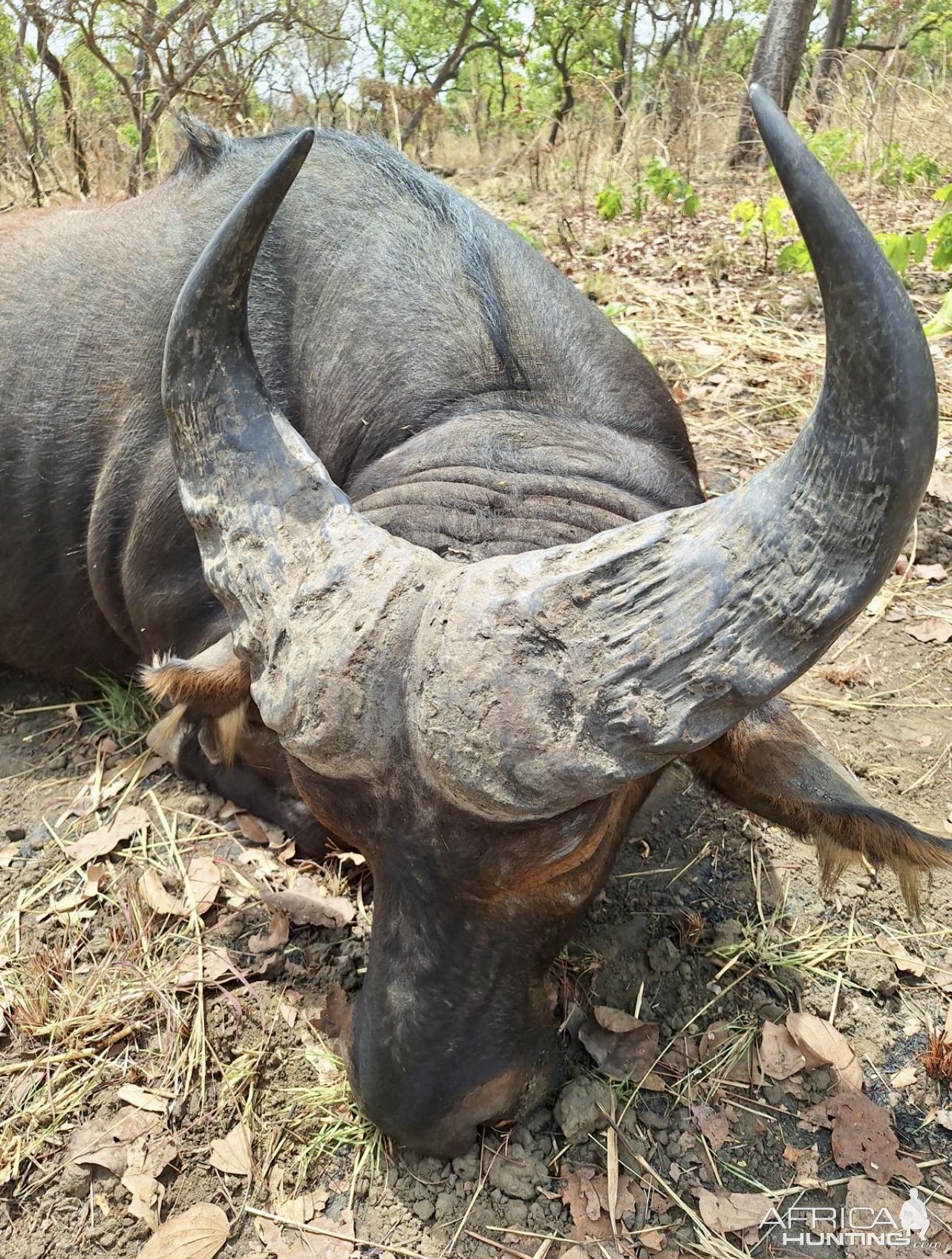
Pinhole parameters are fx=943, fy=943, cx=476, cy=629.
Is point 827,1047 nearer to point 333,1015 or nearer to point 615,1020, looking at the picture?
point 615,1020

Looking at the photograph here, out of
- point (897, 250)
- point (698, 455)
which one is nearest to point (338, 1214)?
point (698, 455)

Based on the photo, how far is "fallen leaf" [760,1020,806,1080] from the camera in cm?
285

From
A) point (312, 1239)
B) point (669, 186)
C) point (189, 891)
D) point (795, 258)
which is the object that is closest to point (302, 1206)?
point (312, 1239)

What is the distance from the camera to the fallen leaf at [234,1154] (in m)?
2.67

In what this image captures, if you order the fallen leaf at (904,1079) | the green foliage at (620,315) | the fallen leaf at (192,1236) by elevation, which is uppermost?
the green foliage at (620,315)

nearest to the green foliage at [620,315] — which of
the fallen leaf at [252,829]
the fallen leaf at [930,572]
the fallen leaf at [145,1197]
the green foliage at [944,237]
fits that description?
the green foliage at [944,237]

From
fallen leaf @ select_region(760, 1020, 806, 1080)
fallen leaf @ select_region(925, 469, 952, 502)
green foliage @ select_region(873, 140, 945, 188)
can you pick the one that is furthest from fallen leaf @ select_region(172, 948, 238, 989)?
green foliage @ select_region(873, 140, 945, 188)

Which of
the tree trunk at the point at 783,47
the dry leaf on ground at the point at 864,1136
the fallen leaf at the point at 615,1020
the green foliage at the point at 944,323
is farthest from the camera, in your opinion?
the tree trunk at the point at 783,47

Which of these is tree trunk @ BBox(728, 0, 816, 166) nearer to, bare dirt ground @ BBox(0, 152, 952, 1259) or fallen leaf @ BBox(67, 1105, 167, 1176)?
→ bare dirt ground @ BBox(0, 152, 952, 1259)

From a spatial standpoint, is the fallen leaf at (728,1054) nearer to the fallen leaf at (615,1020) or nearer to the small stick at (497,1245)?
the fallen leaf at (615,1020)

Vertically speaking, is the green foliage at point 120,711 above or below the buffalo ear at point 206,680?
below

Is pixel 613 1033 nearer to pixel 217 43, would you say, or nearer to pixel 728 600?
pixel 728 600

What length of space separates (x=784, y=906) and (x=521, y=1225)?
143 centimetres

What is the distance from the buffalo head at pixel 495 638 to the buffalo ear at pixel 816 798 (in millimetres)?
278
